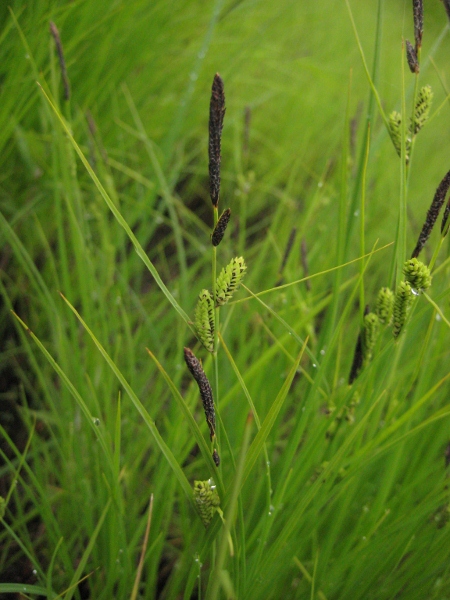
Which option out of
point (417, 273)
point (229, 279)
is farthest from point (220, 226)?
point (417, 273)

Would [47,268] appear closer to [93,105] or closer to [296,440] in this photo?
[93,105]

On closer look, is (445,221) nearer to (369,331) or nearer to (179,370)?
(369,331)

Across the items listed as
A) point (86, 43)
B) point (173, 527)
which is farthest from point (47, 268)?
point (173, 527)

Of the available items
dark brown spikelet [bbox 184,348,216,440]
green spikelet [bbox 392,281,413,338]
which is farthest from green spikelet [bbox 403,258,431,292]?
dark brown spikelet [bbox 184,348,216,440]

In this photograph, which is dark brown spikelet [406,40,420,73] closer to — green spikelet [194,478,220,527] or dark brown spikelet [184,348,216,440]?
dark brown spikelet [184,348,216,440]

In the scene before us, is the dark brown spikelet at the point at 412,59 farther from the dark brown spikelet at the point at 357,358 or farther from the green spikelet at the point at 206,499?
the green spikelet at the point at 206,499

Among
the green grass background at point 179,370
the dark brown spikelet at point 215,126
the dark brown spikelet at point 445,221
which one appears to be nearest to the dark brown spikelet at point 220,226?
the dark brown spikelet at point 215,126

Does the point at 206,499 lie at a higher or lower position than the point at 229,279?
lower
